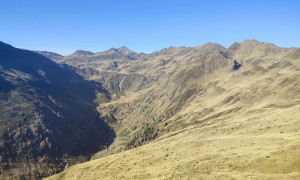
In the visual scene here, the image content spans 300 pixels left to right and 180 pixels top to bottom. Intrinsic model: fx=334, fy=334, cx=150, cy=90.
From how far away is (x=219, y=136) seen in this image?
128375 mm

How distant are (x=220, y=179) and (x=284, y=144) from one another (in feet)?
92.7

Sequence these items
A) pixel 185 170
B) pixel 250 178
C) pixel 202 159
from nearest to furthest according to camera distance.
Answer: pixel 250 178 < pixel 185 170 < pixel 202 159

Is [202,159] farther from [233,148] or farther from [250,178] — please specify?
[250,178]

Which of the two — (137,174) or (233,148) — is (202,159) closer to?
(233,148)

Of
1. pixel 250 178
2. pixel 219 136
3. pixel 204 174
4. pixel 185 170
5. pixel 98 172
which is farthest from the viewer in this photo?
pixel 219 136

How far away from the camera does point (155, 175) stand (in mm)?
89625

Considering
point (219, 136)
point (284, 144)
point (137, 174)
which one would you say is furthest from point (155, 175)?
point (219, 136)

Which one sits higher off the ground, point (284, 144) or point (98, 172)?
point (284, 144)

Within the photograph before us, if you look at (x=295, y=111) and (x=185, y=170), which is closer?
(x=185, y=170)

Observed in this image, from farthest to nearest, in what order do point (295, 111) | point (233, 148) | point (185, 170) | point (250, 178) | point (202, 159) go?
point (295, 111)
point (233, 148)
point (202, 159)
point (185, 170)
point (250, 178)

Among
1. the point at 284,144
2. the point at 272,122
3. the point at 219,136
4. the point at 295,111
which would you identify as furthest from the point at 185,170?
the point at 295,111

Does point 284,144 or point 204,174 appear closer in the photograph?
point 204,174

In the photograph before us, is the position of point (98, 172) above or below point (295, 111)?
below

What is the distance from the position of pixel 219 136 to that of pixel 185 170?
45.0 metres
